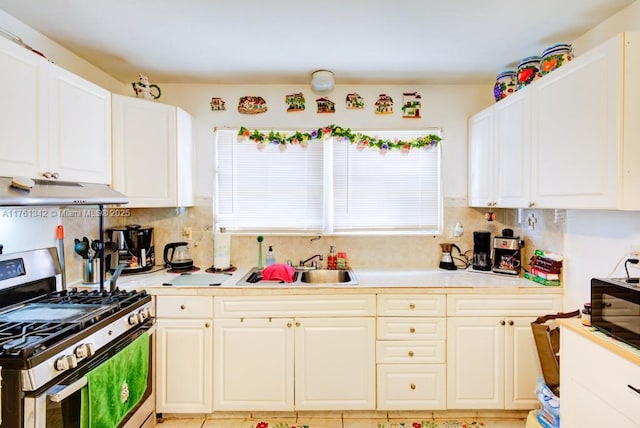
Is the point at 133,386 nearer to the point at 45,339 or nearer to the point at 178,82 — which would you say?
the point at 45,339

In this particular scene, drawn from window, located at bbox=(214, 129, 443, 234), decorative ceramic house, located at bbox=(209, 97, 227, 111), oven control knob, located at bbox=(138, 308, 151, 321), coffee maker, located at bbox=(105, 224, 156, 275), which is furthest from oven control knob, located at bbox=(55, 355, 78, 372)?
decorative ceramic house, located at bbox=(209, 97, 227, 111)

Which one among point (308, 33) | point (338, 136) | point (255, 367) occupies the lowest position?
point (255, 367)

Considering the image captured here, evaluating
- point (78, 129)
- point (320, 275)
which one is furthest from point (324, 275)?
point (78, 129)

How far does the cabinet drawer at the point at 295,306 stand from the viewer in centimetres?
208

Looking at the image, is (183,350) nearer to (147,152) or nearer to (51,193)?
(51,193)

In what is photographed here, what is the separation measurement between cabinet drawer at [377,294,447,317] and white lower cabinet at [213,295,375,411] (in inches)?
3.7

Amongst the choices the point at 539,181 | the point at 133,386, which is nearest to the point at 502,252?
the point at 539,181

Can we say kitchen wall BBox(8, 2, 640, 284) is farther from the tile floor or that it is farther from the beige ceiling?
the tile floor

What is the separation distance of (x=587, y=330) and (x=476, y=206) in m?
1.30

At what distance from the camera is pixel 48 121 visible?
63.9 inches

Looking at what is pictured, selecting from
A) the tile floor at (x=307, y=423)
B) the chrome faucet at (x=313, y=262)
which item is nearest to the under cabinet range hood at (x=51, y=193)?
the chrome faucet at (x=313, y=262)

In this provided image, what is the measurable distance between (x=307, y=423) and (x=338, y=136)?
2.14 metres

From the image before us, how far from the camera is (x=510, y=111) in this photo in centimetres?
210

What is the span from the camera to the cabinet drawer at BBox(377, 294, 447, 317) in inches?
82.2
